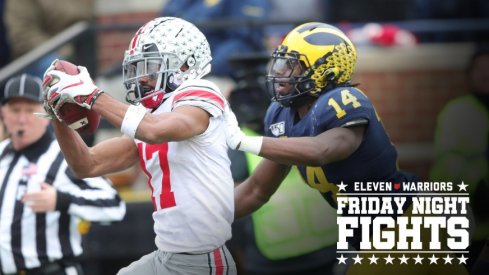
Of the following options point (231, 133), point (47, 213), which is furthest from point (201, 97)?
point (47, 213)

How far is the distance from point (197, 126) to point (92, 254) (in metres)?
3.55

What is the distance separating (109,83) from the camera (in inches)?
349

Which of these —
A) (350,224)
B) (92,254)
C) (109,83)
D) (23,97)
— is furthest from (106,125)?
(350,224)

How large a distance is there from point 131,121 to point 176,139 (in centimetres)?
20

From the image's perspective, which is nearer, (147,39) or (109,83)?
(147,39)

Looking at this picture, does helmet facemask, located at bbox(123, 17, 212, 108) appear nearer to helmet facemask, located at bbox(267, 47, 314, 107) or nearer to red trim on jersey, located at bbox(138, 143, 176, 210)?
red trim on jersey, located at bbox(138, 143, 176, 210)

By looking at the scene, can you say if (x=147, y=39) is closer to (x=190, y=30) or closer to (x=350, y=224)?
(x=190, y=30)

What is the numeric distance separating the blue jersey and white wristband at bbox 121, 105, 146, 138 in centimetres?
95

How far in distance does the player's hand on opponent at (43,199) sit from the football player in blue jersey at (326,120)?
4.43 ft

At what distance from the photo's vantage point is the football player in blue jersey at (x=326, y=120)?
5.34 metres

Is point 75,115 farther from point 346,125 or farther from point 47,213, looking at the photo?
point 47,213

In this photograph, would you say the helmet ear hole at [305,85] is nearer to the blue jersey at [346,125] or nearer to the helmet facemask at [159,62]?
the blue jersey at [346,125]

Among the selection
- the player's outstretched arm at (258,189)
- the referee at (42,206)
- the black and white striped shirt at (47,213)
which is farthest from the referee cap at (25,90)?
the player's outstretched arm at (258,189)

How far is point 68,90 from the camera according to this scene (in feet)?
15.9
